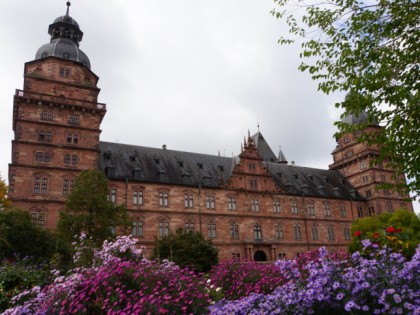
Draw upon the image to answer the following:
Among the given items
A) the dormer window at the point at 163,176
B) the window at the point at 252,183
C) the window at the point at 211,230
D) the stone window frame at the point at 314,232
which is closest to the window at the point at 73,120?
the dormer window at the point at 163,176

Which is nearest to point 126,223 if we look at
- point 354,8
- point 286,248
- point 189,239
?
point 189,239

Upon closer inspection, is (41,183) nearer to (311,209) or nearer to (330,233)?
(311,209)

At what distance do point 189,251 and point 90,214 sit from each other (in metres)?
7.69

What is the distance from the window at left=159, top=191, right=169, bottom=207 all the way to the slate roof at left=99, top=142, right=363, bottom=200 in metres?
1.32

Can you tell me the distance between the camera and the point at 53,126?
35906 millimetres

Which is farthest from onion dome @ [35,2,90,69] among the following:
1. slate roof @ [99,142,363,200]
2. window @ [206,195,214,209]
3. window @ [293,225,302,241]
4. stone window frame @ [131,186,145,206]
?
window @ [293,225,302,241]

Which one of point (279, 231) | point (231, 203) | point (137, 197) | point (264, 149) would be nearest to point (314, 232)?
point (279, 231)

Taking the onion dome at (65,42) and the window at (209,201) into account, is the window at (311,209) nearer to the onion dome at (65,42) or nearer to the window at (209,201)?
the window at (209,201)

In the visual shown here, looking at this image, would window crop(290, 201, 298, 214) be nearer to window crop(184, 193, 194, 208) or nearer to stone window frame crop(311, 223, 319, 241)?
stone window frame crop(311, 223, 319, 241)

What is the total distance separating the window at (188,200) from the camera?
1606 inches

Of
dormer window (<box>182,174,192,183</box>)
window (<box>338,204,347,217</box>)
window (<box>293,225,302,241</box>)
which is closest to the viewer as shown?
dormer window (<box>182,174,192,183</box>)

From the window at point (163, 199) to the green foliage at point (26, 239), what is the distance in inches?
594

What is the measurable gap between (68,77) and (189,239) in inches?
857

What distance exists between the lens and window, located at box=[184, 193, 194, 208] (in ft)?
134
